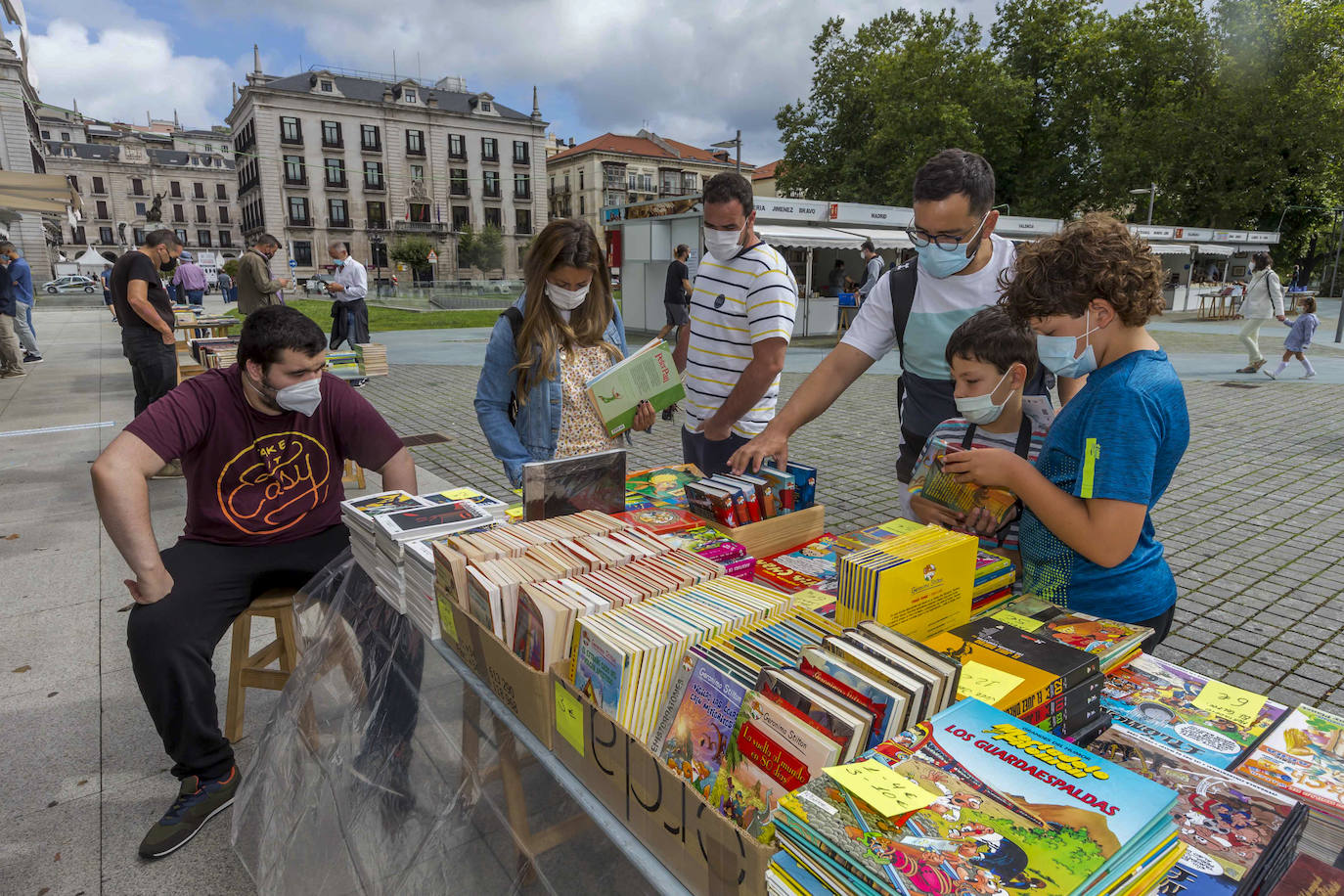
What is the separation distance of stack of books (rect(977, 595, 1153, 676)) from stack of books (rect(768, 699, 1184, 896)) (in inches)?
20.9

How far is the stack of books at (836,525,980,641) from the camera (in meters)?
1.39

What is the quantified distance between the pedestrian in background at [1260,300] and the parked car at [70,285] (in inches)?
2103

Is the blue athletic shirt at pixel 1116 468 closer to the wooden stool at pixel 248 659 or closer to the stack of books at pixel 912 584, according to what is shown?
the stack of books at pixel 912 584

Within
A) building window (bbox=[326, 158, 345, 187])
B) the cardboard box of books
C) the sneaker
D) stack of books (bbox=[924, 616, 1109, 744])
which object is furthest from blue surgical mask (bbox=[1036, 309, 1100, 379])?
building window (bbox=[326, 158, 345, 187])

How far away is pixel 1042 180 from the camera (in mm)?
31609

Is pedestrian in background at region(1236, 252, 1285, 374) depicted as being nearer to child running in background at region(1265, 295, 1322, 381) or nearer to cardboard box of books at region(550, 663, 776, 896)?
child running in background at region(1265, 295, 1322, 381)

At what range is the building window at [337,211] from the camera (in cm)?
6456

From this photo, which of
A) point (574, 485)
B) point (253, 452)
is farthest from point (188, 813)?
point (574, 485)

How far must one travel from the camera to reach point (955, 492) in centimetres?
207

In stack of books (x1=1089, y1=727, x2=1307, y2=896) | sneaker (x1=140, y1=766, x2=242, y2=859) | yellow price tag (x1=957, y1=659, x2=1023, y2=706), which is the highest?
yellow price tag (x1=957, y1=659, x2=1023, y2=706)

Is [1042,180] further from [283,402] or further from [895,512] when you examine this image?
[283,402]

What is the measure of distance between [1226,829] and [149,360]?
7.82 m

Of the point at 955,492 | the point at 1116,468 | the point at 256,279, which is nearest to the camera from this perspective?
the point at 1116,468

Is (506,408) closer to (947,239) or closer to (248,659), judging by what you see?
(248,659)
